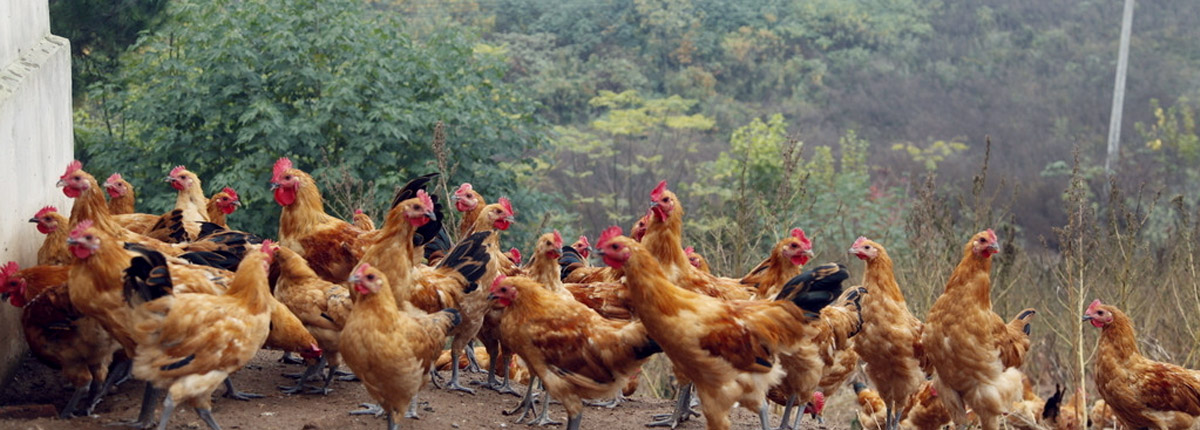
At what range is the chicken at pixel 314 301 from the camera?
265 inches

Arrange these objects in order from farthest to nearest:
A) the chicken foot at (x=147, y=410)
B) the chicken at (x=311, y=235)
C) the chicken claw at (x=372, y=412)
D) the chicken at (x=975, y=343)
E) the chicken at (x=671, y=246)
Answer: the chicken at (x=311, y=235)
the chicken at (x=671, y=246)
the chicken at (x=975, y=343)
the chicken claw at (x=372, y=412)
the chicken foot at (x=147, y=410)

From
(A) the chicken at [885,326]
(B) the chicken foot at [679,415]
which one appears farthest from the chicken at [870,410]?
(B) the chicken foot at [679,415]

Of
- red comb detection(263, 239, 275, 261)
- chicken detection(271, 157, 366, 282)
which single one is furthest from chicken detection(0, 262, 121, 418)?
chicken detection(271, 157, 366, 282)

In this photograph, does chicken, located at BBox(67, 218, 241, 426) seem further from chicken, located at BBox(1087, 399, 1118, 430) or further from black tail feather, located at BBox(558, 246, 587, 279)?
chicken, located at BBox(1087, 399, 1118, 430)

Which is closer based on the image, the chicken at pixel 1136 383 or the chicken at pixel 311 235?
the chicken at pixel 1136 383

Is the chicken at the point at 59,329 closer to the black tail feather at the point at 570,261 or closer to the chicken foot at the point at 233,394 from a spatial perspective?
the chicken foot at the point at 233,394

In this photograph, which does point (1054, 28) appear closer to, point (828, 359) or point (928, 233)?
point (928, 233)

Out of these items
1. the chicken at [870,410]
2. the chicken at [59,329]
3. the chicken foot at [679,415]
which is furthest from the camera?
the chicken at [870,410]

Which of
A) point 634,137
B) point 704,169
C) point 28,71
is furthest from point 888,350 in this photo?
point 634,137

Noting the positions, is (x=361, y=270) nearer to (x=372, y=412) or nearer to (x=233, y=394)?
(x=372, y=412)

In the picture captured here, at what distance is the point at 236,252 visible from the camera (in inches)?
278

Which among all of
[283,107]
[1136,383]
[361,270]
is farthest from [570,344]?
[283,107]

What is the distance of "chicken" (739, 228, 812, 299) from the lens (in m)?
6.94

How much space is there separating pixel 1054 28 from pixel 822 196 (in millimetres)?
15363
